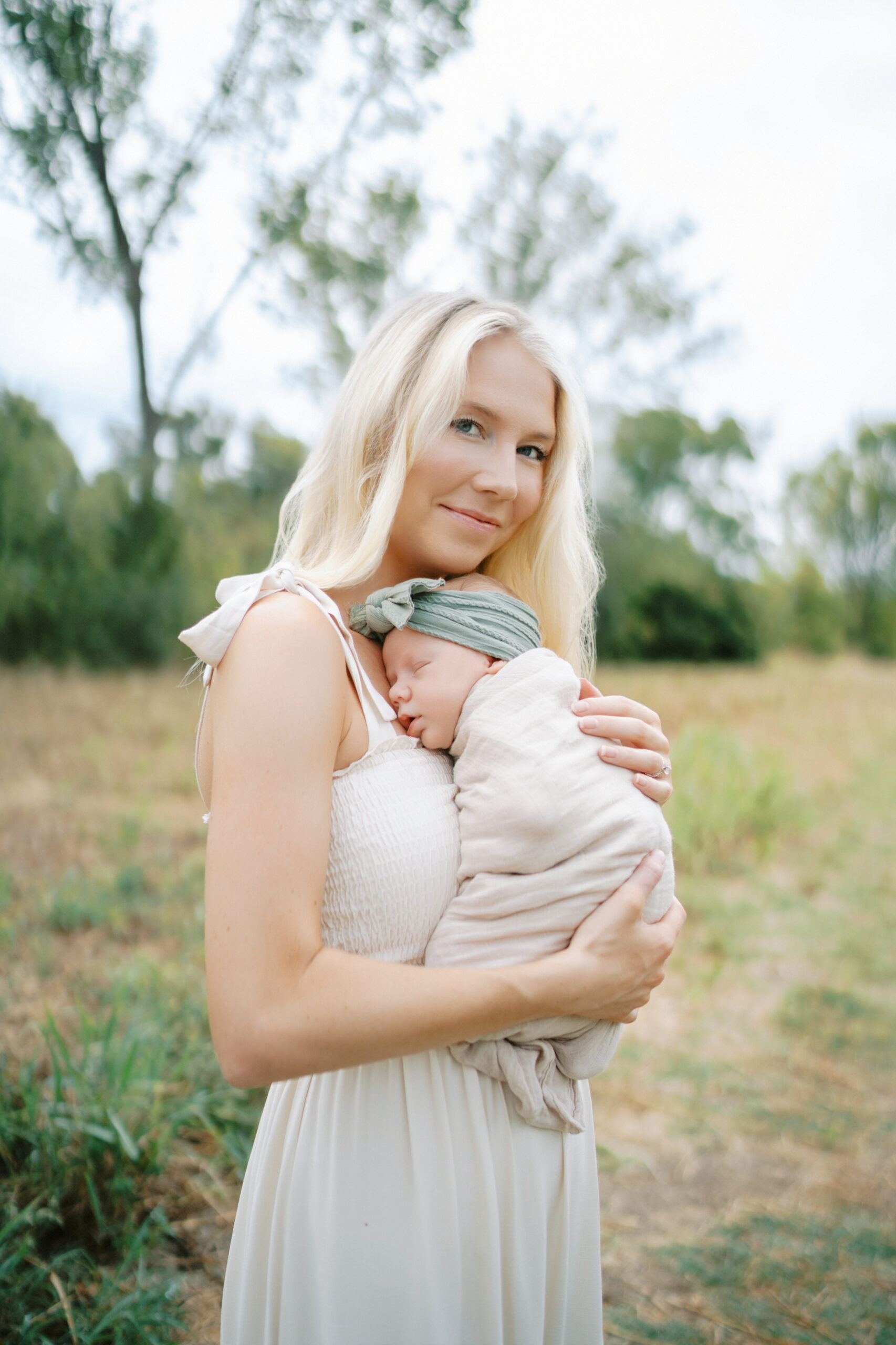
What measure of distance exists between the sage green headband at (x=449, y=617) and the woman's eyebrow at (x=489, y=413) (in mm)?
299

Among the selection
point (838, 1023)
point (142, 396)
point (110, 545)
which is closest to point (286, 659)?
point (838, 1023)

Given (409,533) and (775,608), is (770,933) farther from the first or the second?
(775,608)

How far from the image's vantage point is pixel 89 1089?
258cm

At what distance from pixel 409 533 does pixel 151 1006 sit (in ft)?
8.61

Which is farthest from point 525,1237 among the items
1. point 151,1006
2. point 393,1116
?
point 151,1006

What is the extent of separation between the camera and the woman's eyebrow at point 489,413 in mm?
1511

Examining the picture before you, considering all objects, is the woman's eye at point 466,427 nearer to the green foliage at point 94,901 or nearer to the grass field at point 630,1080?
the grass field at point 630,1080

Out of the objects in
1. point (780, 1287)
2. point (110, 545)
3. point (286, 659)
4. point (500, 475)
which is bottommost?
point (780, 1287)

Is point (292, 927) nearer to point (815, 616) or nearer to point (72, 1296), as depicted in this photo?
point (72, 1296)

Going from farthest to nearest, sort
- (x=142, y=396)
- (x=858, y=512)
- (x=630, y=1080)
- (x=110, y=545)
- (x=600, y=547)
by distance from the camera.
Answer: (x=858, y=512) → (x=600, y=547) → (x=110, y=545) → (x=142, y=396) → (x=630, y=1080)

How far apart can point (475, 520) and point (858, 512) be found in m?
31.2

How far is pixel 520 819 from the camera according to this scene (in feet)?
3.95

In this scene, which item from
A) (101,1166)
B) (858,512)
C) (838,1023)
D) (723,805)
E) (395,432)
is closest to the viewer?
(395,432)

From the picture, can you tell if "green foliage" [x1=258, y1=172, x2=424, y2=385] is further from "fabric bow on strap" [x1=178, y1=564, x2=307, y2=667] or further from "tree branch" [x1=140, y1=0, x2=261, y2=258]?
"fabric bow on strap" [x1=178, y1=564, x2=307, y2=667]
